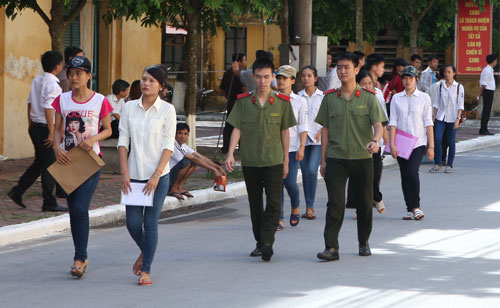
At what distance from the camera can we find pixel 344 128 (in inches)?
354

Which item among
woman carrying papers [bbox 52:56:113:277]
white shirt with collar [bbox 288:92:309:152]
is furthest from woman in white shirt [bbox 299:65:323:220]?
woman carrying papers [bbox 52:56:113:277]

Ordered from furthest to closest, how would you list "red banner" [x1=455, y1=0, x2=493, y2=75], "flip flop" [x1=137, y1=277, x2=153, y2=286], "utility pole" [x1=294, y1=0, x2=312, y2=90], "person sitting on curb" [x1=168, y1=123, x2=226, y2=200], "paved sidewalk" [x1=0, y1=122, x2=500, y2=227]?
"red banner" [x1=455, y1=0, x2=493, y2=75] → "utility pole" [x1=294, y1=0, x2=312, y2=90] → "person sitting on curb" [x1=168, y1=123, x2=226, y2=200] → "paved sidewalk" [x1=0, y1=122, x2=500, y2=227] → "flip flop" [x1=137, y1=277, x2=153, y2=286]

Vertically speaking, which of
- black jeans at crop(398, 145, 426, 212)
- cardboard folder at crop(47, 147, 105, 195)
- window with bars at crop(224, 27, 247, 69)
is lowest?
black jeans at crop(398, 145, 426, 212)

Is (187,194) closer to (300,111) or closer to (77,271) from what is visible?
(300,111)

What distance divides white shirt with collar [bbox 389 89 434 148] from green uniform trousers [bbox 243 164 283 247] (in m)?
2.93

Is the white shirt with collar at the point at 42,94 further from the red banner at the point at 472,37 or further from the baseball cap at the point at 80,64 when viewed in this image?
the red banner at the point at 472,37

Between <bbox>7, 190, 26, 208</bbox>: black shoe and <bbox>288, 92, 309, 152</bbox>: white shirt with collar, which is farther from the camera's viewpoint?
<bbox>7, 190, 26, 208</bbox>: black shoe

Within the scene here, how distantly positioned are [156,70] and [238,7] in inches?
330

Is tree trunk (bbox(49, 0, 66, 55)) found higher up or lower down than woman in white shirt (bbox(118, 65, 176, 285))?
higher up

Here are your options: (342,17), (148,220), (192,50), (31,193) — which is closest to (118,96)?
(31,193)

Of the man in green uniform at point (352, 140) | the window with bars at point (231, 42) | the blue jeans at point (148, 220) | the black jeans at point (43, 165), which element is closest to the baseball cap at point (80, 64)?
the blue jeans at point (148, 220)

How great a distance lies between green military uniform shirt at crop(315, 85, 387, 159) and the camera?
8.98 metres

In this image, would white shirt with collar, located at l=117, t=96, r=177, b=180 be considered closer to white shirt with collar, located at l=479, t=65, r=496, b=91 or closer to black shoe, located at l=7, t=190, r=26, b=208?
black shoe, located at l=7, t=190, r=26, b=208

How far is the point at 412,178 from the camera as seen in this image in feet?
37.7
